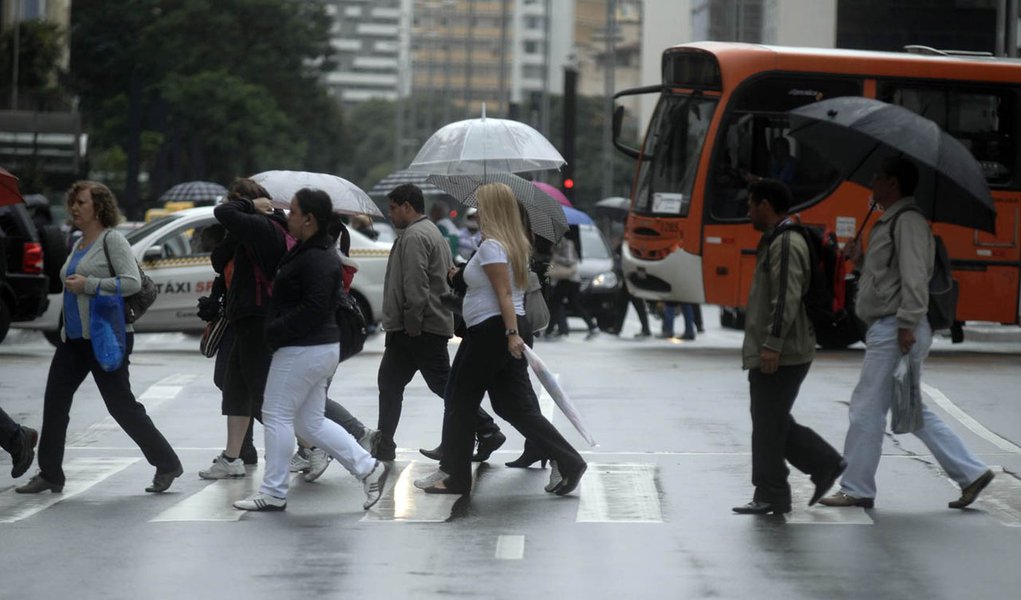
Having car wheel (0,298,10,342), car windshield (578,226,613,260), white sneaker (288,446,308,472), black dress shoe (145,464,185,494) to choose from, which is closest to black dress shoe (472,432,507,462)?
white sneaker (288,446,308,472)

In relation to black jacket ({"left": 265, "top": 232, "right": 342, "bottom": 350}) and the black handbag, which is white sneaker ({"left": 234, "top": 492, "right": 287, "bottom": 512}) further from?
the black handbag

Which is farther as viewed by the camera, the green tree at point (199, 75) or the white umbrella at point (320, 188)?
the green tree at point (199, 75)

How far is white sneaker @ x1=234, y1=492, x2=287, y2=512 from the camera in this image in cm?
930

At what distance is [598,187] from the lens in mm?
100188

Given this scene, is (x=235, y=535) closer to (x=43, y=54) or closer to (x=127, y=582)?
(x=127, y=582)

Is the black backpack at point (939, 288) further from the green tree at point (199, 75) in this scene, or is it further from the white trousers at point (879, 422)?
the green tree at point (199, 75)

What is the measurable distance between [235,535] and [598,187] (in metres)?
92.1

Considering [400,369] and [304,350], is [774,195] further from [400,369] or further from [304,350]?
[400,369]

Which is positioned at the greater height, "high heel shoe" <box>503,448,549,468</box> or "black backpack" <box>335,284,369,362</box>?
"black backpack" <box>335,284,369,362</box>

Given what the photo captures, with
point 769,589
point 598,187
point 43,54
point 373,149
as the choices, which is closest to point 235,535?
point 769,589

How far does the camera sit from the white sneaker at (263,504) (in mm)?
9305

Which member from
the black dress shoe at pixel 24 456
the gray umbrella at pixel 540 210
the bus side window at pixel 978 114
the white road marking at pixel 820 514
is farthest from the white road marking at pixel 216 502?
the bus side window at pixel 978 114

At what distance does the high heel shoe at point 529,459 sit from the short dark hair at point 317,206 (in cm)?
260

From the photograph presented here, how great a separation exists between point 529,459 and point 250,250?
2.38 m
